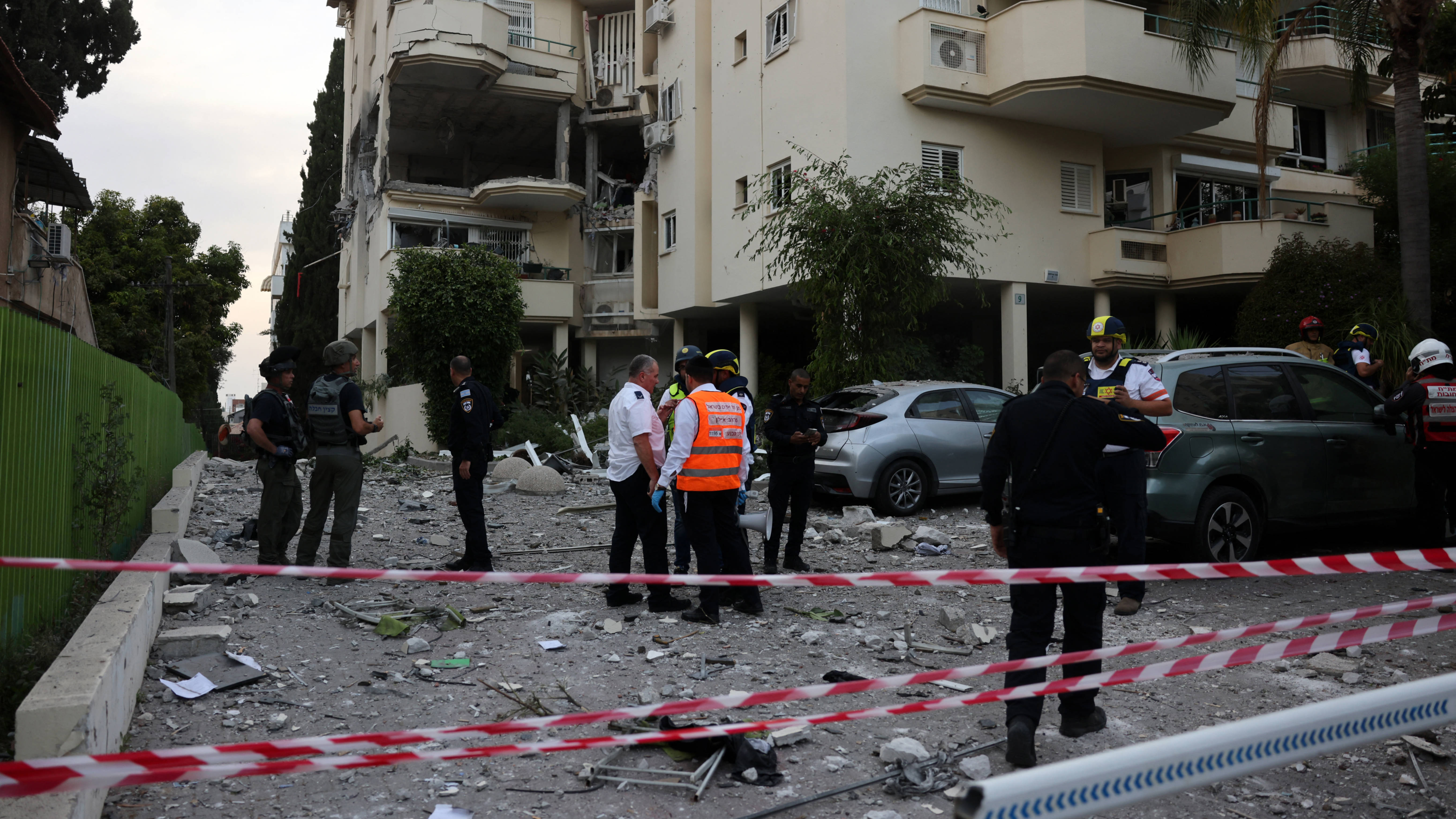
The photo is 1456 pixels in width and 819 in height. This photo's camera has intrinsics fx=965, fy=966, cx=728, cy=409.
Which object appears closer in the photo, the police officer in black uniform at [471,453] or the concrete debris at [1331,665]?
the concrete debris at [1331,665]

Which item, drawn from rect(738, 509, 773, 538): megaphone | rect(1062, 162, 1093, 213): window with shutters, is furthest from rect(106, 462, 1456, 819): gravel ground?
rect(1062, 162, 1093, 213): window with shutters

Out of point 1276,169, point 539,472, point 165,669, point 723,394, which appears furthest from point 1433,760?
point 1276,169

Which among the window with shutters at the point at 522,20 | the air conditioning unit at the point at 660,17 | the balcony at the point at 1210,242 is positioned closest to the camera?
the balcony at the point at 1210,242

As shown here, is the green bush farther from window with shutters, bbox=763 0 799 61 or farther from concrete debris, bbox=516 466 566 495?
window with shutters, bbox=763 0 799 61

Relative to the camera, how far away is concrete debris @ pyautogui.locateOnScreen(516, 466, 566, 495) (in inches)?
547

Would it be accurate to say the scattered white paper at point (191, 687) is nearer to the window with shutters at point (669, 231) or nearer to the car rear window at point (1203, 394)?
the car rear window at point (1203, 394)

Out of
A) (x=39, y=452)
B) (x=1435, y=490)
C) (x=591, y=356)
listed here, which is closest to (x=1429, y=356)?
(x=1435, y=490)

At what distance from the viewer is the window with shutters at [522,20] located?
1023 inches

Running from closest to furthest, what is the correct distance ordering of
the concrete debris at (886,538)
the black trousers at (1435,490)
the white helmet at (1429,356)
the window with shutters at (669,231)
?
the black trousers at (1435,490) < the white helmet at (1429,356) < the concrete debris at (886,538) < the window with shutters at (669,231)

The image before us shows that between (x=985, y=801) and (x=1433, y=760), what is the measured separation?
364cm

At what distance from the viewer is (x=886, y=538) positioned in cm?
915

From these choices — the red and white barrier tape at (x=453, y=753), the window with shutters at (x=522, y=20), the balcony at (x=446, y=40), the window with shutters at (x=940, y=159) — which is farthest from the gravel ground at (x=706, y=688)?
the window with shutters at (x=522, y=20)

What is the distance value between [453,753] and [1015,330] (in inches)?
640

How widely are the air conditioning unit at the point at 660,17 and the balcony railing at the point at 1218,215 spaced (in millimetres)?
11300
